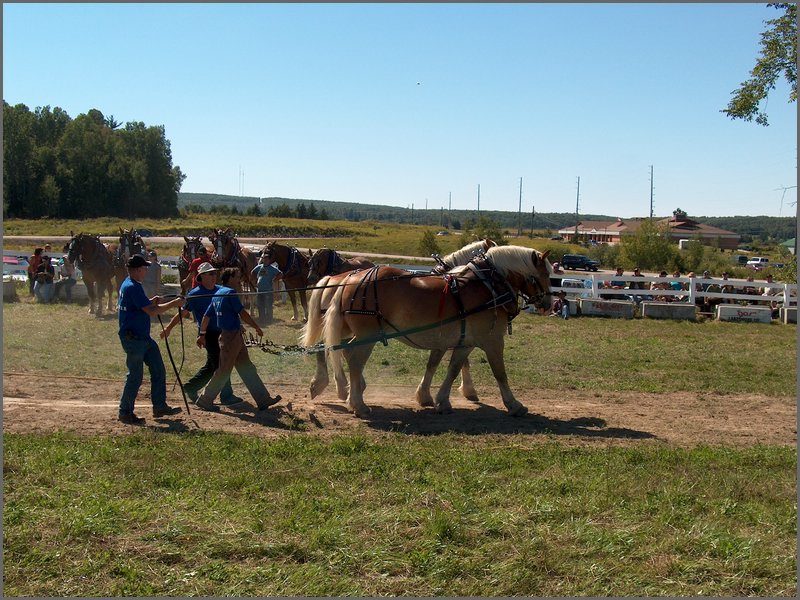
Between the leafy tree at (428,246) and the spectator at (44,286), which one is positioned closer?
the spectator at (44,286)

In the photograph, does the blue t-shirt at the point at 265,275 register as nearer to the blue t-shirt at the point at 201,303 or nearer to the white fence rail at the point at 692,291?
the blue t-shirt at the point at 201,303

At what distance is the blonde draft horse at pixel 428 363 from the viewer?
1024cm

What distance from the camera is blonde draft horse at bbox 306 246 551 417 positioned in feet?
31.9

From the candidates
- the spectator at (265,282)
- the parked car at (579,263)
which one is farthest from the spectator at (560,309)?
the parked car at (579,263)

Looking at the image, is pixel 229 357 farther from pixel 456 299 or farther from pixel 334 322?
pixel 456 299

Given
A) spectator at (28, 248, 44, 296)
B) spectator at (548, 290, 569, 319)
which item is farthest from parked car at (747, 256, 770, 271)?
spectator at (28, 248, 44, 296)

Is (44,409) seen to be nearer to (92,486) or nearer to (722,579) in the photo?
(92,486)

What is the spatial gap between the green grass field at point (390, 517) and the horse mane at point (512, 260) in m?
2.47

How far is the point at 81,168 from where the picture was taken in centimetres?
6894

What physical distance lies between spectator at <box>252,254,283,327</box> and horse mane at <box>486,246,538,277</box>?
31.5 feet

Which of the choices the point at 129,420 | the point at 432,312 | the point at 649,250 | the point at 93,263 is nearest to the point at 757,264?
the point at 649,250

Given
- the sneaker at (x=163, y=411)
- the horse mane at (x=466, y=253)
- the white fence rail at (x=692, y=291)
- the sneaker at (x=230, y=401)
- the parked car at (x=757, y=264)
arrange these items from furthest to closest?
the parked car at (x=757, y=264) → the white fence rail at (x=692, y=291) → the horse mane at (x=466, y=253) → the sneaker at (x=230, y=401) → the sneaker at (x=163, y=411)

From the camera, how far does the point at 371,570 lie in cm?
484

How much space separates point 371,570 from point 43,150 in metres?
70.6
